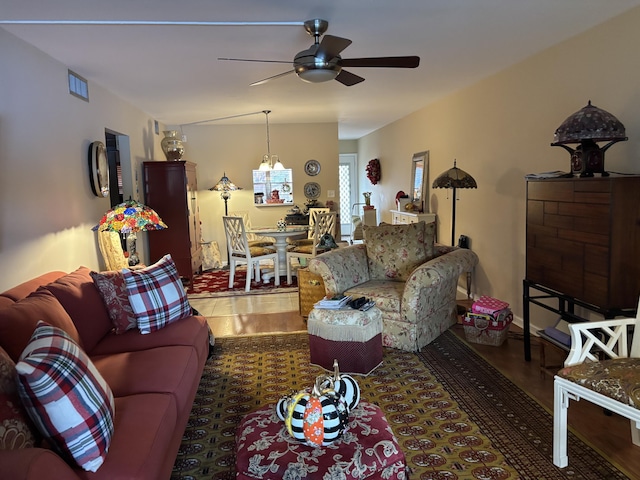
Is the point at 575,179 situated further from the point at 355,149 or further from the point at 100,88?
the point at 355,149

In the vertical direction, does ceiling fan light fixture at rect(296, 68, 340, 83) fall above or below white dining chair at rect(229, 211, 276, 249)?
above

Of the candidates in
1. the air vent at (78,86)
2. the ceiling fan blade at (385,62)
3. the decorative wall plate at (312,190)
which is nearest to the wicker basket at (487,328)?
the ceiling fan blade at (385,62)

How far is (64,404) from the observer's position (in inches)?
58.9

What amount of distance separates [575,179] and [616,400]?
4.28 feet

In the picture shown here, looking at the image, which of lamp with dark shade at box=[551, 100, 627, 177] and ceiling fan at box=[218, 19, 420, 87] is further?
ceiling fan at box=[218, 19, 420, 87]

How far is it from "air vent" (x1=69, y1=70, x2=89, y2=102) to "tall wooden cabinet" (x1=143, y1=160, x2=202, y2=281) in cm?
195

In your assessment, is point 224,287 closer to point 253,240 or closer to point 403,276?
point 253,240

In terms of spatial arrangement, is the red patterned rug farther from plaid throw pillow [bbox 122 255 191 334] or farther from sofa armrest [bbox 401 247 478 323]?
plaid throw pillow [bbox 122 255 191 334]

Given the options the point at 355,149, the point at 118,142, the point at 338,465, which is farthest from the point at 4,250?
the point at 355,149

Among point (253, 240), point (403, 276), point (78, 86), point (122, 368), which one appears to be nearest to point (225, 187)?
point (253, 240)

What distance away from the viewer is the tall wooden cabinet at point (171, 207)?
6051mm

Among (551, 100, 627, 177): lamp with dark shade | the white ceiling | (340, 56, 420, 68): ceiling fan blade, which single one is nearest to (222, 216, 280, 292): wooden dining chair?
the white ceiling

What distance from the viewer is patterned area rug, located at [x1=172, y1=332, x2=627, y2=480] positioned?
220 cm

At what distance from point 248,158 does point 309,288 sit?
4.13m
